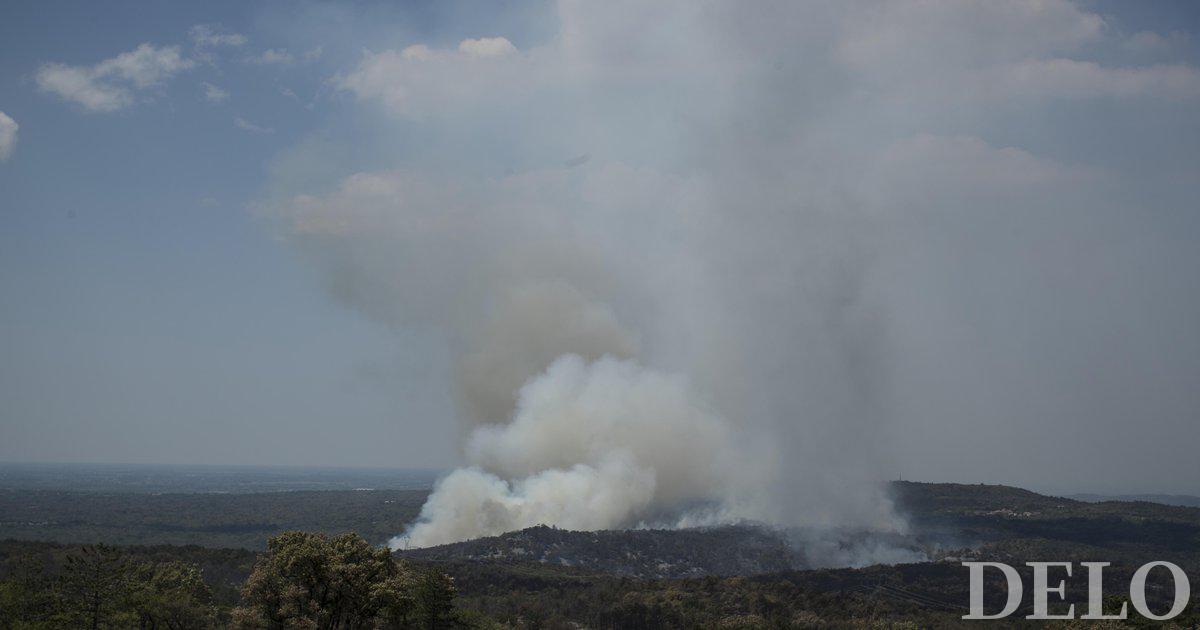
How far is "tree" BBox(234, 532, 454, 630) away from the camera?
141 feet

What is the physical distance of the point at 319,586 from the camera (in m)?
44.7

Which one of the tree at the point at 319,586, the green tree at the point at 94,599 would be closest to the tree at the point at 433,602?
the tree at the point at 319,586

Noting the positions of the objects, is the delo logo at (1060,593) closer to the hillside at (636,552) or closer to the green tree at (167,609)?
the hillside at (636,552)

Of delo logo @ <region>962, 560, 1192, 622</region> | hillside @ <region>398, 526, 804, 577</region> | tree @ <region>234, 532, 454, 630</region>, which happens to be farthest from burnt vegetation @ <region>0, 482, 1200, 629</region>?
delo logo @ <region>962, 560, 1192, 622</region>

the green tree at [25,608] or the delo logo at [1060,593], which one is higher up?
the green tree at [25,608]

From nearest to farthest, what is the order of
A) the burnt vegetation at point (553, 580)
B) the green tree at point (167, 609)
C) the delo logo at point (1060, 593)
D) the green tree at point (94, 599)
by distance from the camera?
1. the burnt vegetation at point (553, 580)
2. the green tree at point (94, 599)
3. the green tree at point (167, 609)
4. the delo logo at point (1060, 593)

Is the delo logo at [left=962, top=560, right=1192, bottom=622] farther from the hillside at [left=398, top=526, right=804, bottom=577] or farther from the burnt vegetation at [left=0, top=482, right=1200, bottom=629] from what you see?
the hillside at [left=398, top=526, right=804, bottom=577]

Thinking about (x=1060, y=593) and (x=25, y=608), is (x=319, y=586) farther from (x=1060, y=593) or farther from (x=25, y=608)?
(x=1060, y=593)

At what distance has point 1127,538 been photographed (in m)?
185

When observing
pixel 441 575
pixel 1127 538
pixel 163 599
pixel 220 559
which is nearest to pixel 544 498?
pixel 220 559

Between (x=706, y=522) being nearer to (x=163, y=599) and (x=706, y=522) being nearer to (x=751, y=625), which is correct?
(x=751, y=625)

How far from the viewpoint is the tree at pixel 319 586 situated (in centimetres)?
4297

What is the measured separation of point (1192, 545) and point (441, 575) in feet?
624

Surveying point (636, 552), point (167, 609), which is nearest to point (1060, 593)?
point (636, 552)
